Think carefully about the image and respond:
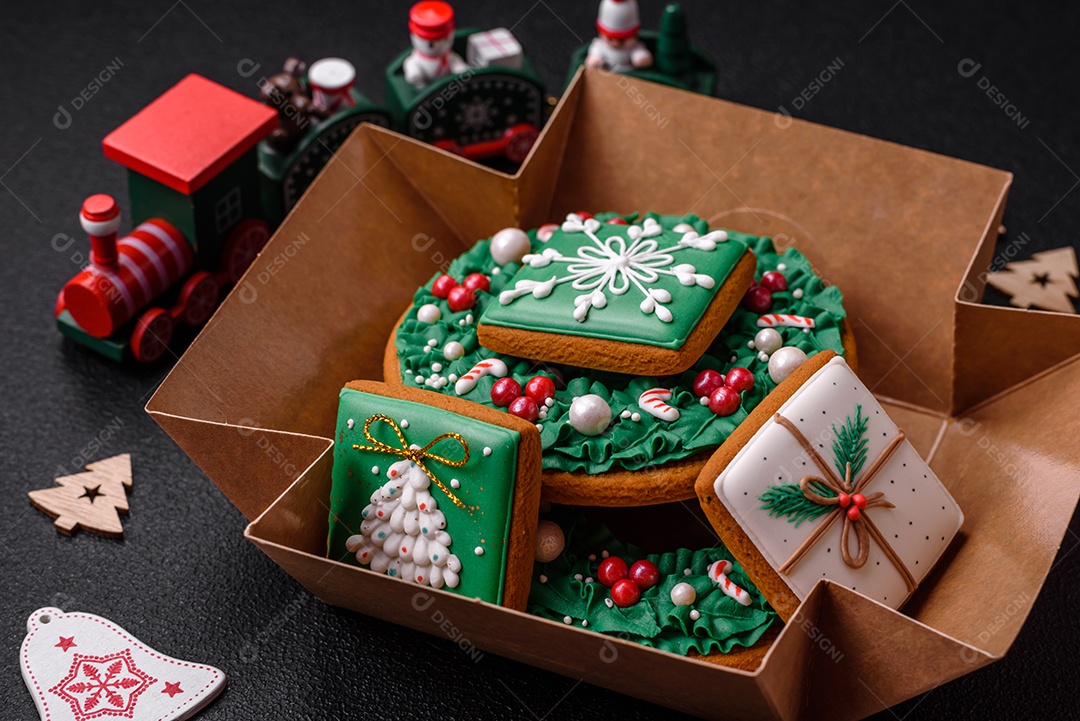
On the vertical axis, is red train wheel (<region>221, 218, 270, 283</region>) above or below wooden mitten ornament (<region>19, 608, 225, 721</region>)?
above

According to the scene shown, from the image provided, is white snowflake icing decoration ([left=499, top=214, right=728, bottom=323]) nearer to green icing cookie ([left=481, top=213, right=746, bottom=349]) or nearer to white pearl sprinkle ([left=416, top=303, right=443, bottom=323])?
green icing cookie ([left=481, top=213, right=746, bottom=349])

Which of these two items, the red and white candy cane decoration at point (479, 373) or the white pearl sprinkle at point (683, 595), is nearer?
the white pearl sprinkle at point (683, 595)

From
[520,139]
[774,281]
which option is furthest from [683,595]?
[520,139]

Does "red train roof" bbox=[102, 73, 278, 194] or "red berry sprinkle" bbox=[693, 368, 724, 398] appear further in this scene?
"red train roof" bbox=[102, 73, 278, 194]

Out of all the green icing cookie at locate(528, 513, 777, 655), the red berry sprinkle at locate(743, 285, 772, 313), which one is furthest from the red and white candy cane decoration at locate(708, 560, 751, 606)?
the red berry sprinkle at locate(743, 285, 772, 313)

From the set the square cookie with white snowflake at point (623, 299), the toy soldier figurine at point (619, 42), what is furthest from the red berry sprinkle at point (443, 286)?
the toy soldier figurine at point (619, 42)

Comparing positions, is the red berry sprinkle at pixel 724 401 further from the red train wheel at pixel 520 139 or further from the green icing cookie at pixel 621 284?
the red train wheel at pixel 520 139

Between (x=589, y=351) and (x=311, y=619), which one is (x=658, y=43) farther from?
(x=311, y=619)

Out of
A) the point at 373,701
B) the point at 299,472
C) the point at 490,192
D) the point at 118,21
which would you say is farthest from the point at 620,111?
the point at 118,21
